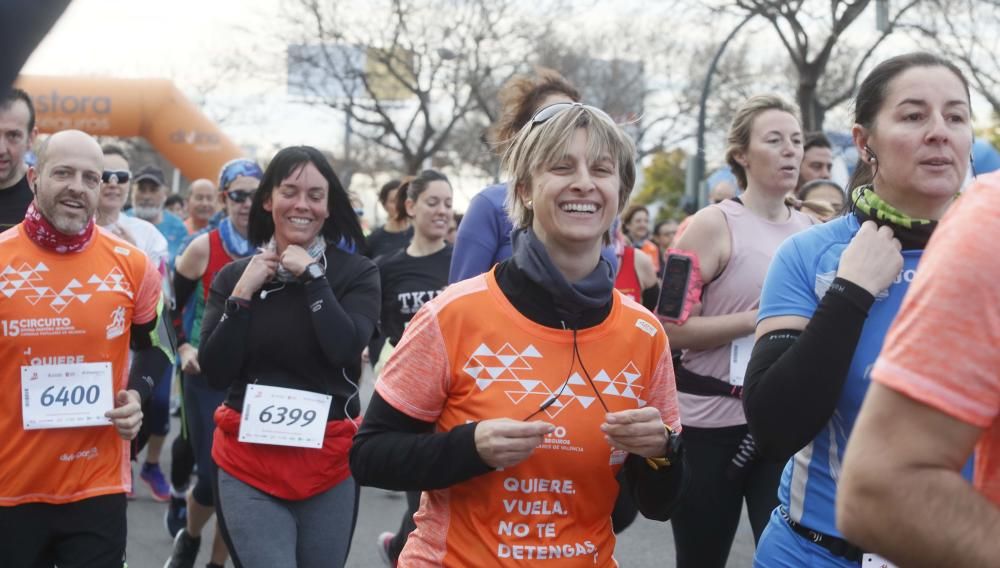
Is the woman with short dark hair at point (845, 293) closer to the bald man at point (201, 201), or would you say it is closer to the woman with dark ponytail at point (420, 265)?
the woman with dark ponytail at point (420, 265)

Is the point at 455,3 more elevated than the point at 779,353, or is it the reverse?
the point at 455,3

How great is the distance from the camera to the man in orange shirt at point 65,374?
3727mm

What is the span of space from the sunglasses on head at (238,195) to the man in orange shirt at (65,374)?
204cm

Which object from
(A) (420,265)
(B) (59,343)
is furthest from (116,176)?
(B) (59,343)

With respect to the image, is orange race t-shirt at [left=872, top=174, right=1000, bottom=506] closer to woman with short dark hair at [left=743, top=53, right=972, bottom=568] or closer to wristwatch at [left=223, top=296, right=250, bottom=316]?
woman with short dark hair at [left=743, top=53, right=972, bottom=568]

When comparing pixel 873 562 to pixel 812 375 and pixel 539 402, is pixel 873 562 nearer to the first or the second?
pixel 812 375

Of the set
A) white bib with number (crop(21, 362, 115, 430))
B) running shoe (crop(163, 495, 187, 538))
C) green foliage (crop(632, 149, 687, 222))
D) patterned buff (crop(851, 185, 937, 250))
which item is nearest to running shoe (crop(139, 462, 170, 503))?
running shoe (crop(163, 495, 187, 538))

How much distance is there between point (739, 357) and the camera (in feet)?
13.6

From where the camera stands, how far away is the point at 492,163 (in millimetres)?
38656

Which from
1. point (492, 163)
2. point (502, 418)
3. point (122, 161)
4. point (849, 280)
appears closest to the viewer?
point (849, 280)

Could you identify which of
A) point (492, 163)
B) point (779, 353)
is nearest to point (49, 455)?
point (779, 353)

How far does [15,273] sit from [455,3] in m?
24.4

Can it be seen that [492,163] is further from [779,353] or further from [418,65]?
[779,353]

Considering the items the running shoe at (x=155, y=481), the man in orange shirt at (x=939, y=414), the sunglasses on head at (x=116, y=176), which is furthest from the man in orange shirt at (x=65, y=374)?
the running shoe at (x=155, y=481)
